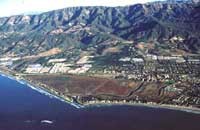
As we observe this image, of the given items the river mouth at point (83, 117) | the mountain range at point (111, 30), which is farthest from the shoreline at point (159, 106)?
the mountain range at point (111, 30)

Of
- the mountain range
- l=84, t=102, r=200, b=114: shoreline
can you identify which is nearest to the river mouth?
l=84, t=102, r=200, b=114: shoreline

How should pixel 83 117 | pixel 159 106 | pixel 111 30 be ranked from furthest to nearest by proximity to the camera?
1. pixel 111 30
2. pixel 159 106
3. pixel 83 117

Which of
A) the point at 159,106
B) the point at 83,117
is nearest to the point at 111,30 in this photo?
the point at 159,106

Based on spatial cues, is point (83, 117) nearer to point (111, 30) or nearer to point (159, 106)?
point (159, 106)

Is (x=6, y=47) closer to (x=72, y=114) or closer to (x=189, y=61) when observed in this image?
(x=189, y=61)

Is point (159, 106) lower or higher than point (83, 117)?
higher

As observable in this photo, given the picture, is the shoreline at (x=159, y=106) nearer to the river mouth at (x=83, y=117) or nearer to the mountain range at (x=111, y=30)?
the river mouth at (x=83, y=117)

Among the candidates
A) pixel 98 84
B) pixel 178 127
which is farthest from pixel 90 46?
pixel 178 127

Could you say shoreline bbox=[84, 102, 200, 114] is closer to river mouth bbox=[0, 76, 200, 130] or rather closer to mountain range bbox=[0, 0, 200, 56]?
river mouth bbox=[0, 76, 200, 130]
